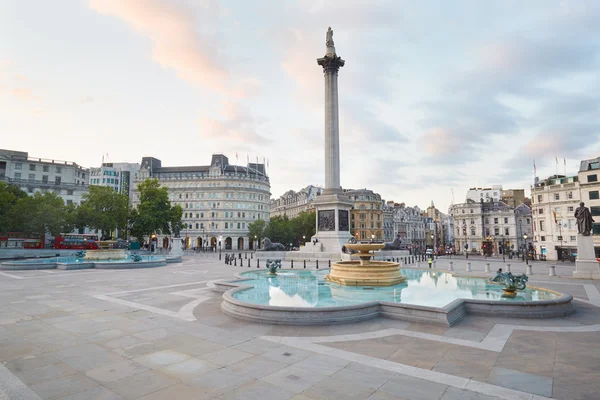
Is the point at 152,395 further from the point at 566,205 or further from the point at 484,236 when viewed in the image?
the point at 484,236

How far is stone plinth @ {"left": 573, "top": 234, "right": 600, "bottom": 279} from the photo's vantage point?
23.0 meters

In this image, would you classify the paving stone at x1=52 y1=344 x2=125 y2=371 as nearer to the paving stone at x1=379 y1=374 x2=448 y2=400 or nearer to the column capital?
the paving stone at x1=379 y1=374 x2=448 y2=400

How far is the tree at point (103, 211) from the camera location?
5891 centimetres

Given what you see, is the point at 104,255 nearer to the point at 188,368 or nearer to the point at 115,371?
the point at 115,371

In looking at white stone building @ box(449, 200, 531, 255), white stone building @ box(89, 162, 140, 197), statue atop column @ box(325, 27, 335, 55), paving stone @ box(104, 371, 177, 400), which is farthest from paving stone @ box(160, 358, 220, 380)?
white stone building @ box(89, 162, 140, 197)

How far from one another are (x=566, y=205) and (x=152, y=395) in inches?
2680

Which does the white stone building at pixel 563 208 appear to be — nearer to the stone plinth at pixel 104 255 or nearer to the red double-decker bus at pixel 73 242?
the stone plinth at pixel 104 255

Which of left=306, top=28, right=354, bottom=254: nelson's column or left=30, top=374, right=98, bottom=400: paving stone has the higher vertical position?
left=306, top=28, right=354, bottom=254: nelson's column

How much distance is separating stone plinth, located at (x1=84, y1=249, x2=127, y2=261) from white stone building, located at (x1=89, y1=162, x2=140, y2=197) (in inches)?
3614

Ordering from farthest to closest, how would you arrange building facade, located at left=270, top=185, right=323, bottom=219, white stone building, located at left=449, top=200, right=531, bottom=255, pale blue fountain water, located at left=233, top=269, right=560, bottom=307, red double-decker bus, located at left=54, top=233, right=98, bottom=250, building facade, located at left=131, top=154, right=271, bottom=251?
building facade, located at left=270, top=185, right=323, bottom=219 < building facade, located at left=131, top=154, right=271, bottom=251 < white stone building, located at left=449, top=200, right=531, bottom=255 < red double-decker bus, located at left=54, top=233, right=98, bottom=250 < pale blue fountain water, located at left=233, top=269, right=560, bottom=307

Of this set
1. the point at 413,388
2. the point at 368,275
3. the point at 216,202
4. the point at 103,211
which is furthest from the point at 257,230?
the point at 413,388

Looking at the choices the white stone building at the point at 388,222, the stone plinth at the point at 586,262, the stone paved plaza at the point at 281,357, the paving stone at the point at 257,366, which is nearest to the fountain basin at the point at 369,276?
the stone paved plaza at the point at 281,357

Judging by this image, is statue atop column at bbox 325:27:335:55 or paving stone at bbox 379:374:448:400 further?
statue atop column at bbox 325:27:335:55

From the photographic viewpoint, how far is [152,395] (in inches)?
229
